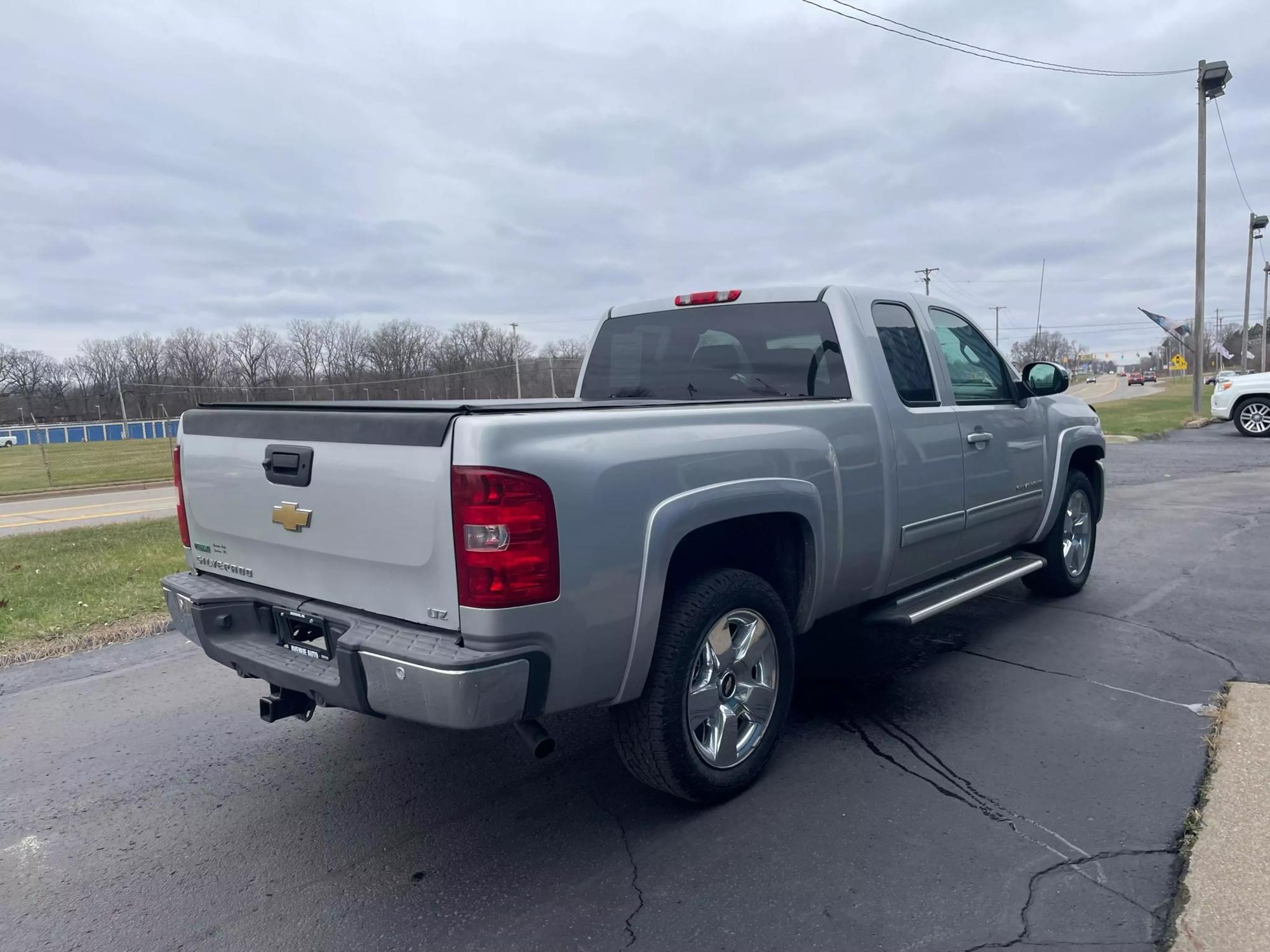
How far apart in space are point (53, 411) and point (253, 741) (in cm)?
7926

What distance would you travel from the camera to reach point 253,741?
13.0ft

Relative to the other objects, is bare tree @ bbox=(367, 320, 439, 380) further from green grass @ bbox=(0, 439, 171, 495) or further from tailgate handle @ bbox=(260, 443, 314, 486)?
tailgate handle @ bbox=(260, 443, 314, 486)

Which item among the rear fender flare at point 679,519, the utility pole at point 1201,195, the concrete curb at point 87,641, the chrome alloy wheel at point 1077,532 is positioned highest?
the utility pole at point 1201,195

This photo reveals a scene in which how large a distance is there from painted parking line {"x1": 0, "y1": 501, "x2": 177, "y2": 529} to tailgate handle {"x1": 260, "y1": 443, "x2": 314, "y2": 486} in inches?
486

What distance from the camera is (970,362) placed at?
4938mm

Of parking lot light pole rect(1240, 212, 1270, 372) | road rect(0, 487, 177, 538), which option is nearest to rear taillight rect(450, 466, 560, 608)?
road rect(0, 487, 177, 538)

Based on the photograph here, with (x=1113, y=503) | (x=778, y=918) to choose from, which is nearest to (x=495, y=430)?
(x=778, y=918)

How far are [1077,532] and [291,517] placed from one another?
5342 mm

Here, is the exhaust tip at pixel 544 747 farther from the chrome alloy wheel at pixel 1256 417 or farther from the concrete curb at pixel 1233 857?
the chrome alloy wheel at pixel 1256 417

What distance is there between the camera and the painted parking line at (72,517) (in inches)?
523

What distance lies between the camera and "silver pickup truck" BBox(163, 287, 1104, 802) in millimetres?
2518

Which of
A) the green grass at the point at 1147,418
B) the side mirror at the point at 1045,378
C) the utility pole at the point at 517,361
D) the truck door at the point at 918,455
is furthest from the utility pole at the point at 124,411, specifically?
the truck door at the point at 918,455

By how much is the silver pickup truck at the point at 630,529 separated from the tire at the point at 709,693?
1 centimetres

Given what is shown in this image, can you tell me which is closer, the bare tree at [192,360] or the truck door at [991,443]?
the truck door at [991,443]
